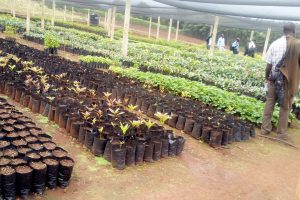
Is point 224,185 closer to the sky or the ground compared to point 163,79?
closer to the ground

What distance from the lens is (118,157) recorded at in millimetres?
3939

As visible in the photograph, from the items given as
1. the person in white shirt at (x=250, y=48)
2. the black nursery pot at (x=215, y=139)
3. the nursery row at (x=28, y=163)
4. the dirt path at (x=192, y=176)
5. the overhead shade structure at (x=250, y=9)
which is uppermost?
the overhead shade structure at (x=250, y=9)

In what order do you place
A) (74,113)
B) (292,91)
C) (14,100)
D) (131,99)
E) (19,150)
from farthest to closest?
(131,99) → (14,100) → (292,91) → (74,113) → (19,150)

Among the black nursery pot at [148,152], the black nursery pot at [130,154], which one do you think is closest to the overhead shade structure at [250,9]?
the black nursery pot at [148,152]

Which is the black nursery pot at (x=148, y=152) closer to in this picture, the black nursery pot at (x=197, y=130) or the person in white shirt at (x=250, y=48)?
the black nursery pot at (x=197, y=130)

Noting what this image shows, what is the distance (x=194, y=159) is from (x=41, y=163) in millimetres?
2188

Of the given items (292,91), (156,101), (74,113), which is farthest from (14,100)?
(292,91)

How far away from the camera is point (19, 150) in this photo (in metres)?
3.52

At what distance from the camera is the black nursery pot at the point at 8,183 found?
118 inches

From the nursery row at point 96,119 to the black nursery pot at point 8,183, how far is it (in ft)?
4.10

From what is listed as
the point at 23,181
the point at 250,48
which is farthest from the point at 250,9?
the point at 250,48

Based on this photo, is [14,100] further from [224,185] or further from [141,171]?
[224,185]

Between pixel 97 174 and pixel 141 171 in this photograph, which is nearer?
pixel 97 174

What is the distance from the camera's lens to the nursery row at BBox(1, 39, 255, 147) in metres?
5.36
